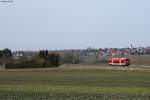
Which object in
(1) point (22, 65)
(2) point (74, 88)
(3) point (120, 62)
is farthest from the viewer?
(3) point (120, 62)

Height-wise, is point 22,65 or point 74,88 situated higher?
point 74,88

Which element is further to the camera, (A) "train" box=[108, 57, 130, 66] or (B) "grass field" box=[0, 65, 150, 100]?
(A) "train" box=[108, 57, 130, 66]

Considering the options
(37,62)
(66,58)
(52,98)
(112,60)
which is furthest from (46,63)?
(52,98)

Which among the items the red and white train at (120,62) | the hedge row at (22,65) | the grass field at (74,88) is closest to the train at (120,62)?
the red and white train at (120,62)

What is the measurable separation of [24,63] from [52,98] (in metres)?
122

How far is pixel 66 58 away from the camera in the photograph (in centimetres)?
19750

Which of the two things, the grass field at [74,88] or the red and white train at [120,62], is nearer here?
the grass field at [74,88]

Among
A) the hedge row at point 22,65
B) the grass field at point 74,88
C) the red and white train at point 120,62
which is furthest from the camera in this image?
the red and white train at point 120,62

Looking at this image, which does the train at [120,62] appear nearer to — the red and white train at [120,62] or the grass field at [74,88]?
the red and white train at [120,62]

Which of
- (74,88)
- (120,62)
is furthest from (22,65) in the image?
(74,88)

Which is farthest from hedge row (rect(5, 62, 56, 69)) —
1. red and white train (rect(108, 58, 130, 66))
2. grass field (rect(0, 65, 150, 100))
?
grass field (rect(0, 65, 150, 100))

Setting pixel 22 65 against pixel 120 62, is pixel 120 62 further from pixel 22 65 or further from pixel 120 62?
pixel 22 65

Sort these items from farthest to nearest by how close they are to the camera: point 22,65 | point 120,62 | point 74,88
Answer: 1. point 120,62
2. point 22,65
3. point 74,88

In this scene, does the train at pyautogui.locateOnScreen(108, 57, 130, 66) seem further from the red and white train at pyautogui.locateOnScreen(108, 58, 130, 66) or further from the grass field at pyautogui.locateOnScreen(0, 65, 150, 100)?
the grass field at pyautogui.locateOnScreen(0, 65, 150, 100)
